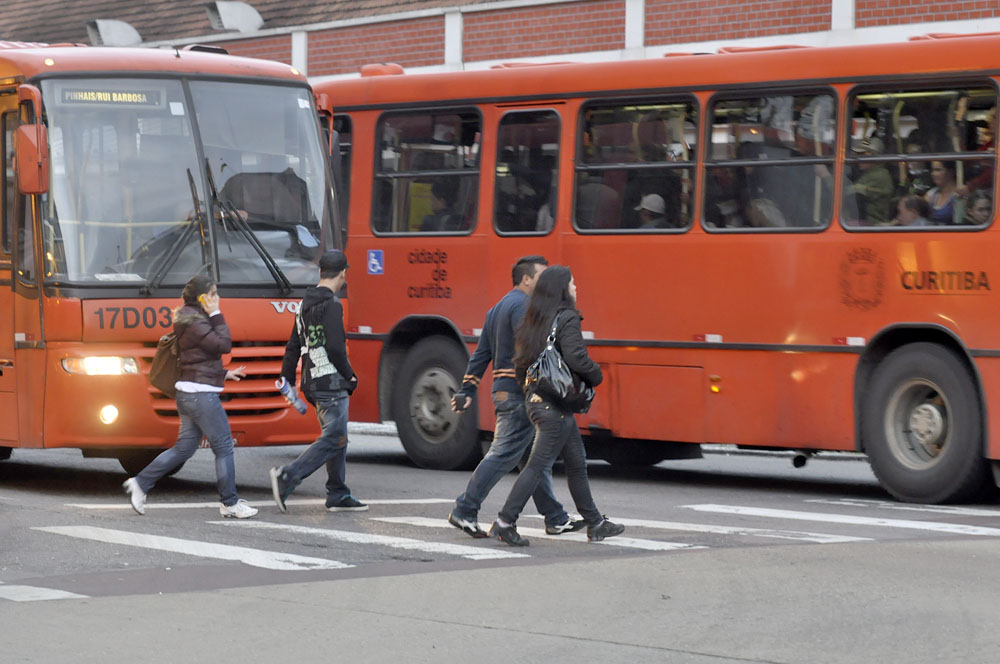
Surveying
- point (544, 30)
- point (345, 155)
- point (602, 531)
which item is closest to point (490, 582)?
point (602, 531)

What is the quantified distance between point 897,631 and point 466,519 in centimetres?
368

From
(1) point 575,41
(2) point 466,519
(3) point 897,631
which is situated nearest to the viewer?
(3) point 897,631

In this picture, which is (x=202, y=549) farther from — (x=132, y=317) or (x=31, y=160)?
(x=31, y=160)

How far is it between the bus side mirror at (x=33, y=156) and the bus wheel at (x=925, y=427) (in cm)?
607

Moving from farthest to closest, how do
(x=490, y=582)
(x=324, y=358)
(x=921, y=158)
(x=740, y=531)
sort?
(x=921, y=158) < (x=324, y=358) < (x=740, y=531) < (x=490, y=582)

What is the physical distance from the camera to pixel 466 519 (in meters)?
10.7

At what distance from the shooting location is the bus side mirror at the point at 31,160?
12.4m

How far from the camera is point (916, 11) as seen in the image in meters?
20.8

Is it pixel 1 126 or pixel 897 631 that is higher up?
pixel 1 126

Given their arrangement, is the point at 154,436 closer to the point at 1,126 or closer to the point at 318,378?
the point at 318,378

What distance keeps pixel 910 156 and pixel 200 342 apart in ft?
17.0

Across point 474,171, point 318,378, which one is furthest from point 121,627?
point 474,171

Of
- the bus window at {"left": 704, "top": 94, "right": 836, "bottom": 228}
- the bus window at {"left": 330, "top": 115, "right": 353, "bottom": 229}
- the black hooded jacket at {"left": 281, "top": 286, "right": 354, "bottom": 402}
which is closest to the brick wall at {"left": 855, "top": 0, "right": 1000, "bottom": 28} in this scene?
the bus window at {"left": 704, "top": 94, "right": 836, "bottom": 228}

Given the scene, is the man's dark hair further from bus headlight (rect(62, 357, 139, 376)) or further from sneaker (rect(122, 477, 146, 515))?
bus headlight (rect(62, 357, 139, 376))
